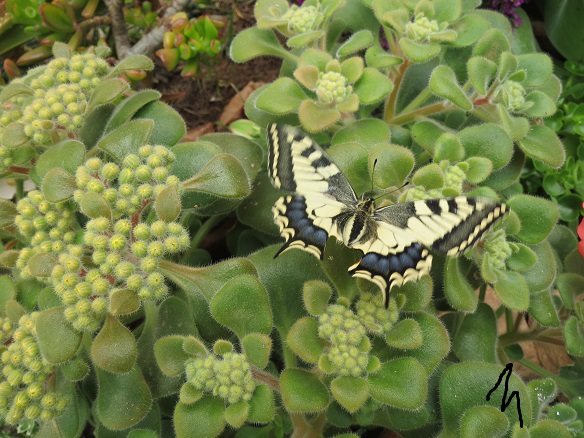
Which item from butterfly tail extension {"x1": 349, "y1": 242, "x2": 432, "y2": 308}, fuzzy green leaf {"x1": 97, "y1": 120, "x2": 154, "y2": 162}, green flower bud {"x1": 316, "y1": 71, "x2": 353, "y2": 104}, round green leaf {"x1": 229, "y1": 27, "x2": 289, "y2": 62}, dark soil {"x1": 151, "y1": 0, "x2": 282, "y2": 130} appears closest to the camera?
butterfly tail extension {"x1": 349, "y1": 242, "x2": 432, "y2": 308}

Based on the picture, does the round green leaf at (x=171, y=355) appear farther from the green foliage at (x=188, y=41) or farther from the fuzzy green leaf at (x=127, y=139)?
the green foliage at (x=188, y=41)

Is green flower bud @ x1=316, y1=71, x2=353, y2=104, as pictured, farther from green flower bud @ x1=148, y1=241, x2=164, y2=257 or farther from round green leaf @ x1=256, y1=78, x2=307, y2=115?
green flower bud @ x1=148, y1=241, x2=164, y2=257

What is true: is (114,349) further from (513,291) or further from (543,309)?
(543,309)

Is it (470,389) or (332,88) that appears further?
(332,88)

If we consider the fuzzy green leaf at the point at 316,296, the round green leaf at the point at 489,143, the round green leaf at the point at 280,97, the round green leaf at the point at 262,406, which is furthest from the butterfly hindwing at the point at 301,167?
the round green leaf at the point at 262,406

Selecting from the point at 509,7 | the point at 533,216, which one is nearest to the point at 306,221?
the point at 533,216

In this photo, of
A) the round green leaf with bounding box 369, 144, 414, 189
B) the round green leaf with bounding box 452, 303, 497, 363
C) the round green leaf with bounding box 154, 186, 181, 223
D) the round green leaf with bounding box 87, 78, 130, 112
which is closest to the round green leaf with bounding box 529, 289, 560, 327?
the round green leaf with bounding box 452, 303, 497, 363
